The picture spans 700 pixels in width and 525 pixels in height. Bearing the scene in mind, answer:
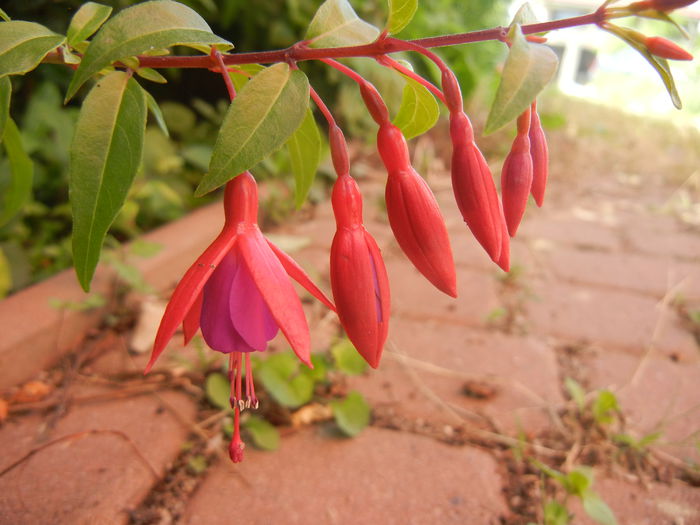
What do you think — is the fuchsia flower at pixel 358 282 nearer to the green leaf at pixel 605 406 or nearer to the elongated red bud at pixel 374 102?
the elongated red bud at pixel 374 102

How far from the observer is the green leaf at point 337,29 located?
1.46ft

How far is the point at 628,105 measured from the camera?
557 cm

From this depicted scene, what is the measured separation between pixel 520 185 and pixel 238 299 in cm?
24

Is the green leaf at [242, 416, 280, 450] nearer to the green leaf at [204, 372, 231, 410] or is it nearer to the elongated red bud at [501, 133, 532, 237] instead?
the green leaf at [204, 372, 231, 410]

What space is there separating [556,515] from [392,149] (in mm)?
477

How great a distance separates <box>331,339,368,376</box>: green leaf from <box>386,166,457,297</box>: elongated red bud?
474 millimetres

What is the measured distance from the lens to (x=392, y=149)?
0.46 m

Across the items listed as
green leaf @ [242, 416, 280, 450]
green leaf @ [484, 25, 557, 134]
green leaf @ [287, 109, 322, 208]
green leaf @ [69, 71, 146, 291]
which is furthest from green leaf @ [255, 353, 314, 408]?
green leaf @ [484, 25, 557, 134]

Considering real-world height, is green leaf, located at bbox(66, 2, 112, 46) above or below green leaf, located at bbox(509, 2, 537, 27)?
below

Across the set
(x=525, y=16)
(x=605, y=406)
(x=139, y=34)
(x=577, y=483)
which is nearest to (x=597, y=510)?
(x=577, y=483)

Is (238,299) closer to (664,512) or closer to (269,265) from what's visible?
(269,265)

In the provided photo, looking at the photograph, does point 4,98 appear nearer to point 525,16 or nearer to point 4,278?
point 525,16

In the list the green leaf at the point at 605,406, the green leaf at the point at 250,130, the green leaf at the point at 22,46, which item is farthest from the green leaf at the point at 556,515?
the green leaf at the point at 22,46

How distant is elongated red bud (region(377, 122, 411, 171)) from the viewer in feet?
1.49
